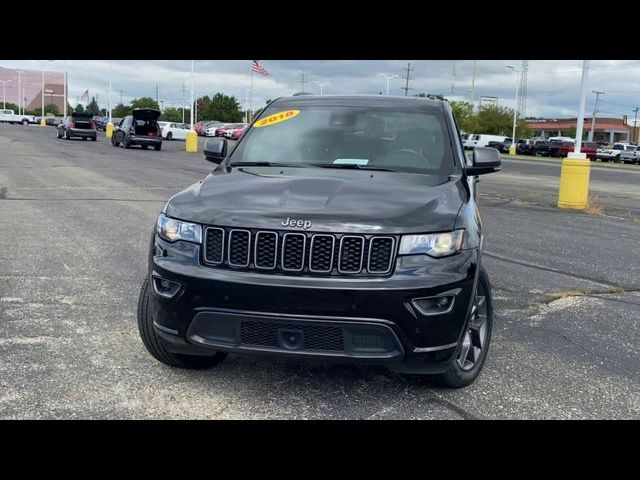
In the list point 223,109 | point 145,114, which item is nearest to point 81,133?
point 145,114

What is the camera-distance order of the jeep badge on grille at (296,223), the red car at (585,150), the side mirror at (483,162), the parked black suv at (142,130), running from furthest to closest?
the red car at (585,150) < the parked black suv at (142,130) < the side mirror at (483,162) < the jeep badge on grille at (296,223)

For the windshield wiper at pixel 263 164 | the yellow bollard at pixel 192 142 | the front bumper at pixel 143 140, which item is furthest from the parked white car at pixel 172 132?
the windshield wiper at pixel 263 164

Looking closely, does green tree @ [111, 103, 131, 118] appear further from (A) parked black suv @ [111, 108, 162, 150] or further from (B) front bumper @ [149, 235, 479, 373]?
(B) front bumper @ [149, 235, 479, 373]

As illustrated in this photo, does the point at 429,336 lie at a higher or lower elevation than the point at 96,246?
higher

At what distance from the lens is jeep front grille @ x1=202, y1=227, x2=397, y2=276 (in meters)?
3.32

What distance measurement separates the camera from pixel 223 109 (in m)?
116

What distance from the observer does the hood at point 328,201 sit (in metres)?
3.38

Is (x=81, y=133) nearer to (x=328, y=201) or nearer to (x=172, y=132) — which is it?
(x=172, y=132)

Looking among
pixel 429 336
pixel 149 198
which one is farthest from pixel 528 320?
pixel 149 198

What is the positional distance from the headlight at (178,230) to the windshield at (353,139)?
1.12 metres

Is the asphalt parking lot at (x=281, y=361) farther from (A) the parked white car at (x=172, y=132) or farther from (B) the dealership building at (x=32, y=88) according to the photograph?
(B) the dealership building at (x=32, y=88)
